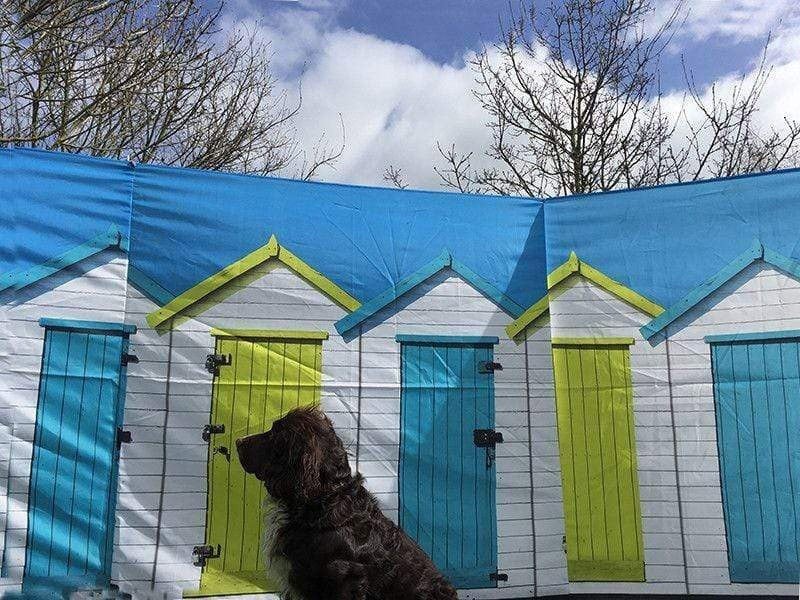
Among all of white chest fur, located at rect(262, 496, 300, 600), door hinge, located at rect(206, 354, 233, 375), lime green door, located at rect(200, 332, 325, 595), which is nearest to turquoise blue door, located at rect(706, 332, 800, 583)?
lime green door, located at rect(200, 332, 325, 595)

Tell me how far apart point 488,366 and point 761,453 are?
74.3 inches

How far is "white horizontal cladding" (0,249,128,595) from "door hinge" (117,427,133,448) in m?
0.46

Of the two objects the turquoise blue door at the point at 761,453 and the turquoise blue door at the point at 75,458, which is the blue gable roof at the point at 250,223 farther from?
the turquoise blue door at the point at 761,453

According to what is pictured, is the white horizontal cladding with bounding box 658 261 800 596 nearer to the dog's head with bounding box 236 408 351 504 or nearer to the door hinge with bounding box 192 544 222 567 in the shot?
the dog's head with bounding box 236 408 351 504

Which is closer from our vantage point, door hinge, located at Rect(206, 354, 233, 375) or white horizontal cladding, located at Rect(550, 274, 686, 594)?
door hinge, located at Rect(206, 354, 233, 375)

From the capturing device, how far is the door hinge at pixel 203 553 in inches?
166

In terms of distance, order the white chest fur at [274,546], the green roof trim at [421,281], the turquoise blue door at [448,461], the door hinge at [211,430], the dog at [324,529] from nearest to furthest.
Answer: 1. the dog at [324,529]
2. the white chest fur at [274,546]
3. the door hinge at [211,430]
4. the turquoise blue door at [448,461]
5. the green roof trim at [421,281]

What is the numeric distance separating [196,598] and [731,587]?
344 cm

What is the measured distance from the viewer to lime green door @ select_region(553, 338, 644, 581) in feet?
15.7

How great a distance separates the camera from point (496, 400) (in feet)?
16.2

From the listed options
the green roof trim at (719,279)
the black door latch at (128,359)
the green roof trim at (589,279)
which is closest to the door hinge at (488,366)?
the green roof trim at (589,279)

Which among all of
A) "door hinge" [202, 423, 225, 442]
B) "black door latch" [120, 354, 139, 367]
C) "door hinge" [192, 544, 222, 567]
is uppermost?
"black door latch" [120, 354, 139, 367]

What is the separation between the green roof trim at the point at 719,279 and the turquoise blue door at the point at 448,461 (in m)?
1.26

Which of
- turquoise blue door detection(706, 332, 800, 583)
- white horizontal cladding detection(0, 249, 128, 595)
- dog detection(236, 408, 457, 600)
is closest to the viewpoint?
dog detection(236, 408, 457, 600)
